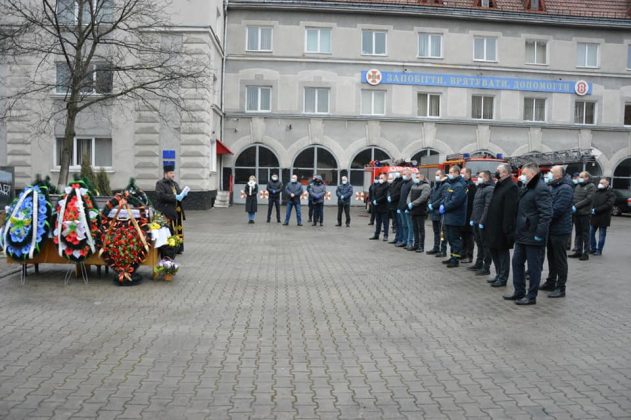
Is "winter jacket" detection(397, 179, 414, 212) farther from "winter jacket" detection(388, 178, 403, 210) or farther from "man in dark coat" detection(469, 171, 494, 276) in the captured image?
"man in dark coat" detection(469, 171, 494, 276)

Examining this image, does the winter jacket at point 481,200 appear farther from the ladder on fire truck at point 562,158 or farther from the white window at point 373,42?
the white window at point 373,42

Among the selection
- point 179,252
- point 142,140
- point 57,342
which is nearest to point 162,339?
point 57,342

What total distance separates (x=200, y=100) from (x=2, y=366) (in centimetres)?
2565

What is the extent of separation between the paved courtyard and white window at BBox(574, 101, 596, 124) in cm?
3092

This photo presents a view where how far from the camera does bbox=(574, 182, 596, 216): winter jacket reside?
51.4ft

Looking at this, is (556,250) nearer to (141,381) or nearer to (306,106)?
(141,381)

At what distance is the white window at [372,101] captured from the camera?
38969 mm

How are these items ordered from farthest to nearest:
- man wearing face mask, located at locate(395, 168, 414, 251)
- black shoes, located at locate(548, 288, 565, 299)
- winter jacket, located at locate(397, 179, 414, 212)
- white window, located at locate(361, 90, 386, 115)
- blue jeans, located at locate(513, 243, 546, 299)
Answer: white window, located at locate(361, 90, 386, 115) < winter jacket, located at locate(397, 179, 414, 212) < man wearing face mask, located at locate(395, 168, 414, 251) < black shoes, located at locate(548, 288, 565, 299) < blue jeans, located at locate(513, 243, 546, 299)

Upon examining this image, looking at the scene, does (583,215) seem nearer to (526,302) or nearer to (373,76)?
(526,302)

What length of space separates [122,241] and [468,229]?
7.41 meters

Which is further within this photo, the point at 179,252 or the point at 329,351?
the point at 179,252

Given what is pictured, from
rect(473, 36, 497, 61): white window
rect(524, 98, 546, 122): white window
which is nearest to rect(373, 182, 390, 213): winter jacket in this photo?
rect(473, 36, 497, 61): white window

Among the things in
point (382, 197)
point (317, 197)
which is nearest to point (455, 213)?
point (382, 197)

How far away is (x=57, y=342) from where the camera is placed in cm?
713
